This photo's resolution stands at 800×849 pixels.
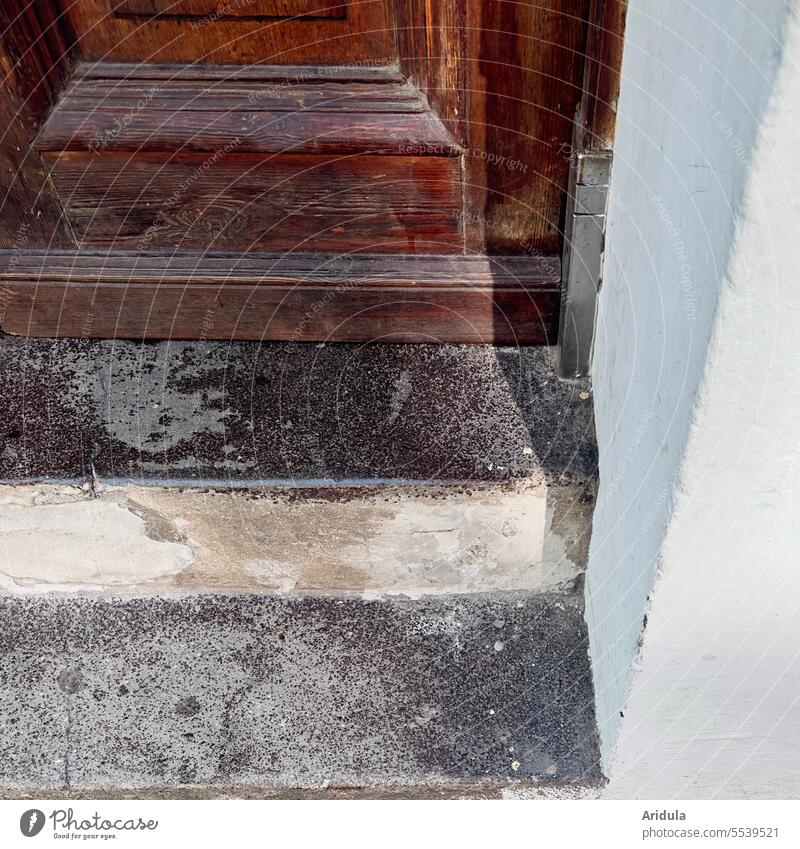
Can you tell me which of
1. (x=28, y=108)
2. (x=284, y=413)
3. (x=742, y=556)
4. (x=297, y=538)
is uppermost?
(x=28, y=108)

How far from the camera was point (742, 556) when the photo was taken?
0.66 m

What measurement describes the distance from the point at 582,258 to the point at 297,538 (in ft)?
A: 1.67

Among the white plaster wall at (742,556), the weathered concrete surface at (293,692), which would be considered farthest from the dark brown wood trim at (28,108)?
the white plaster wall at (742,556)

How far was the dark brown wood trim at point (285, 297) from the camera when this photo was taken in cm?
105

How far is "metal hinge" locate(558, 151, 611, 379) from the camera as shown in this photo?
853 mm

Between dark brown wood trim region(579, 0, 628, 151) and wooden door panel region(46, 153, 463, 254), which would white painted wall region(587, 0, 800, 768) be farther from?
wooden door panel region(46, 153, 463, 254)

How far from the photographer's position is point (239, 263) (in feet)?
3.47

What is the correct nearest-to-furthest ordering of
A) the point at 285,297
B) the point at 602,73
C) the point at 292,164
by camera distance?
1. the point at 602,73
2. the point at 292,164
3. the point at 285,297

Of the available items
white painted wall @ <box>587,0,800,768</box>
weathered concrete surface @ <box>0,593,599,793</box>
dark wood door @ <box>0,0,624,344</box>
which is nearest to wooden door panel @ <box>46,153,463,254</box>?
dark wood door @ <box>0,0,624,344</box>

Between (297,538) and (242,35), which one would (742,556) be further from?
(242,35)

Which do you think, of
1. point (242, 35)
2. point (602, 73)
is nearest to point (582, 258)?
point (602, 73)

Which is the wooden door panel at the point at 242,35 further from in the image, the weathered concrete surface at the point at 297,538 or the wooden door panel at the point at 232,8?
the weathered concrete surface at the point at 297,538
